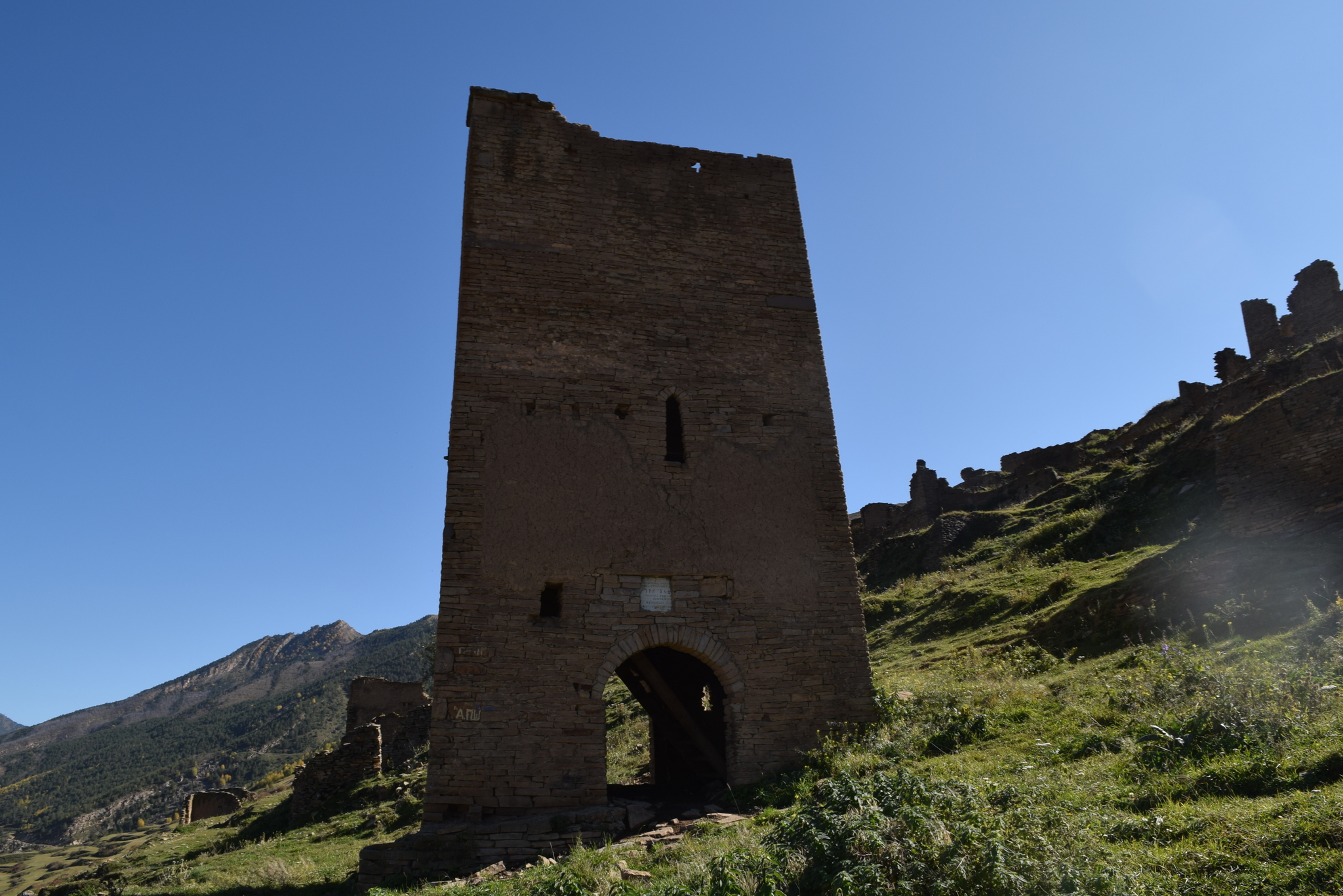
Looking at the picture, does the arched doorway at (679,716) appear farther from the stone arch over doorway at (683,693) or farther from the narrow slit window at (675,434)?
the narrow slit window at (675,434)

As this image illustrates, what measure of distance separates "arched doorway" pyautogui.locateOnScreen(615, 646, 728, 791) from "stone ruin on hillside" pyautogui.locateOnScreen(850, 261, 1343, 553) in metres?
9.71

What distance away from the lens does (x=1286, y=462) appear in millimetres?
14508

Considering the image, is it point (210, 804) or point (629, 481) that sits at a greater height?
point (629, 481)

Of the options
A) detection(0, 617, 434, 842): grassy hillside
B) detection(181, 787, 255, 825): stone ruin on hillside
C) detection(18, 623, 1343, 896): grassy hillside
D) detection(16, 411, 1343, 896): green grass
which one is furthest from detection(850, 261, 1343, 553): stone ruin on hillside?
detection(0, 617, 434, 842): grassy hillside

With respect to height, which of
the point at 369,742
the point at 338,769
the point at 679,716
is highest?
the point at 679,716

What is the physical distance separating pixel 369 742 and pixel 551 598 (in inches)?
Result: 432

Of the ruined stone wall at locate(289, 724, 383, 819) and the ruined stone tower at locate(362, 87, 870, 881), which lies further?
the ruined stone wall at locate(289, 724, 383, 819)

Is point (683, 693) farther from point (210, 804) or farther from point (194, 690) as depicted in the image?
point (194, 690)

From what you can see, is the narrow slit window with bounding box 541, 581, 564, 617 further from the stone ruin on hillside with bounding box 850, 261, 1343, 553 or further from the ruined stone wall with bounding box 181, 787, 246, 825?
the ruined stone wall with bounding box 181, 787, 246, 825

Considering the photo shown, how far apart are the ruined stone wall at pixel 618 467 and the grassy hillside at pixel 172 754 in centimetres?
3675

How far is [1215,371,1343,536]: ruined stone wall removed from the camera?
1364 cm

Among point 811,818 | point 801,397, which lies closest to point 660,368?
point 801,397

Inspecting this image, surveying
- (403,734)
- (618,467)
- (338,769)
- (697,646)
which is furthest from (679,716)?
(403,734)

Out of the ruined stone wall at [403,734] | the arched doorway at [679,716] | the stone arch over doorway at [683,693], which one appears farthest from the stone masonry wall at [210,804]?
the stone arch over doorway at [683,693]
